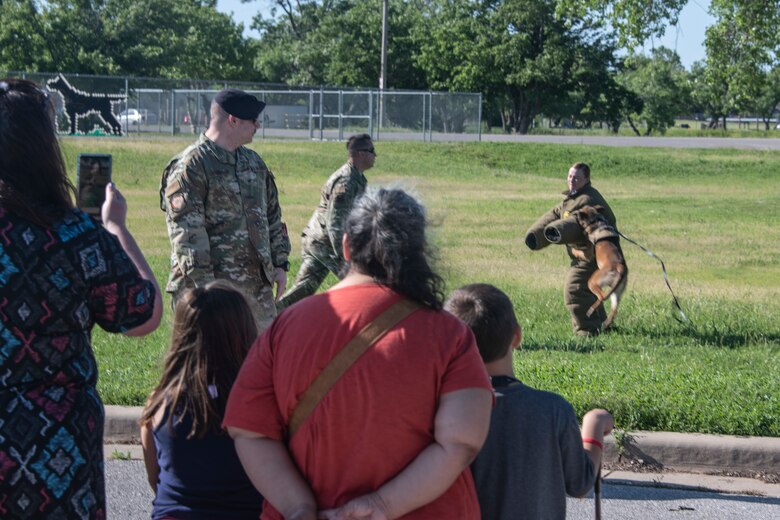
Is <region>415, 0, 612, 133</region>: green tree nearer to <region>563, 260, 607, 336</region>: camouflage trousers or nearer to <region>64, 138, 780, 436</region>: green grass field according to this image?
<region>64, 138, 780, 436</region>: green grass field

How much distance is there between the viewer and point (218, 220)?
5.61 m

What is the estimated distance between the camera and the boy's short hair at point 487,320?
9.98 ft

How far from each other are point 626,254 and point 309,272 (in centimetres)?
724

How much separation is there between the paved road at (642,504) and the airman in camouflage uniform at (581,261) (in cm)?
382

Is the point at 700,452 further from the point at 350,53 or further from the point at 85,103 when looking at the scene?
the point at 350,53

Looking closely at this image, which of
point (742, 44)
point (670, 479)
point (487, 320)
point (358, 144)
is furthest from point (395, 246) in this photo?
point (742, 44)

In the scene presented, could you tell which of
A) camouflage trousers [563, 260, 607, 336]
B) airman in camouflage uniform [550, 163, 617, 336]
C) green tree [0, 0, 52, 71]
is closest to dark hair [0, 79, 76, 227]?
airman in camouflage uniform [550, 163, 617, 336]

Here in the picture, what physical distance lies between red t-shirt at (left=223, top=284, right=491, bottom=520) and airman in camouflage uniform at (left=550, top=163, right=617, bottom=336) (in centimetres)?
673

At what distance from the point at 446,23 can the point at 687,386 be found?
47861mm

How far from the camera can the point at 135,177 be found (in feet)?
81.1

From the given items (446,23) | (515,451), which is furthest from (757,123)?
(515,451)

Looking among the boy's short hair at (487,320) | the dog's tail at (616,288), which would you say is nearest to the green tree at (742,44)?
the dog's tail at (616,288)

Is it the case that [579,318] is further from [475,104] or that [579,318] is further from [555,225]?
[475,104]

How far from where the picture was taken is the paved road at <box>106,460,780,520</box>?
16.5ft
